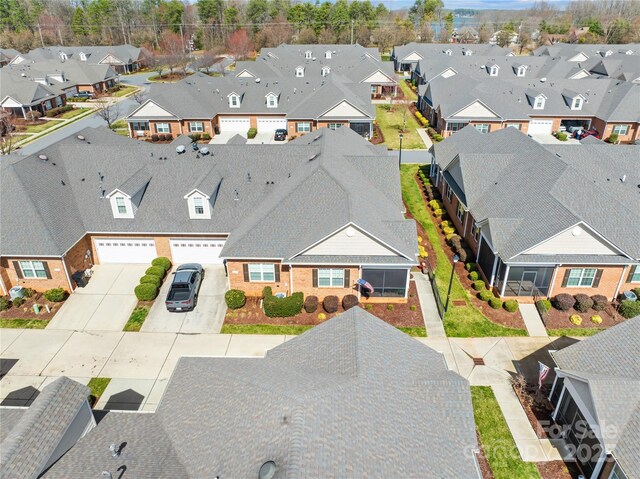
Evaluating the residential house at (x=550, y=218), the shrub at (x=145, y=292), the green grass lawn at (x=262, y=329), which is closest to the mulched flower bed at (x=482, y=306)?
the residential house at (x=550, y=218)

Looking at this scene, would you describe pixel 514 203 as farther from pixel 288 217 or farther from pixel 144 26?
pixel 144 26

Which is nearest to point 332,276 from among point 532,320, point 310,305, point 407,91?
point 310,305

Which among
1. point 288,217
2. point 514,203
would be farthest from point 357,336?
point 514,203

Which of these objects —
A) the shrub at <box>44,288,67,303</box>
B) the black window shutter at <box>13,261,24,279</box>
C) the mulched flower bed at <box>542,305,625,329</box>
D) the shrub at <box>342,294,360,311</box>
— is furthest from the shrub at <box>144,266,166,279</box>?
the mulched flower bed at <box>542,305,625,329</box>

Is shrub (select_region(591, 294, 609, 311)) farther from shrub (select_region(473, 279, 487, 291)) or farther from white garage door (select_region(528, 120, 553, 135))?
white garage door (select_region(528, 120, 553, 135))

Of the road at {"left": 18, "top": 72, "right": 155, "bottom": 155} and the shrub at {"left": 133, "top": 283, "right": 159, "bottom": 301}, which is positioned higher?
the road at {"left": 18, "top": 72, "right": 155, "bottom": 155}
